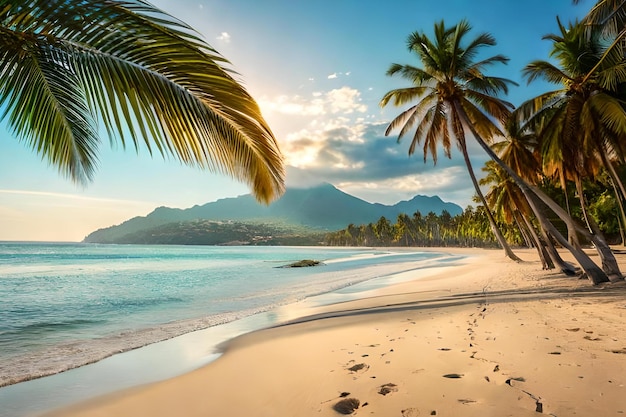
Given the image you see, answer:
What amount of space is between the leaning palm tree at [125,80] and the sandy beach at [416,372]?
239cm

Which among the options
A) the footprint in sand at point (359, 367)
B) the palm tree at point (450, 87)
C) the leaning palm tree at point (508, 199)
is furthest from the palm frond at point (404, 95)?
the footprint in sand at point (359, 367)

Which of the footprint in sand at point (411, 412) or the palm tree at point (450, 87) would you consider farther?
the palm tree at point (450, 87)

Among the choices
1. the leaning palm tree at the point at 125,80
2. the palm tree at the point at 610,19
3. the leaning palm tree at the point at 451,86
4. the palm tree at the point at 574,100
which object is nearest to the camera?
the leaning palm tree at the point at 125,80

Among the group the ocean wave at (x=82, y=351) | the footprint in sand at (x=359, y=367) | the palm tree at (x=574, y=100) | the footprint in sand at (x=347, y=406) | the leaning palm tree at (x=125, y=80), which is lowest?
the ocean wave at (x=82, y=351)

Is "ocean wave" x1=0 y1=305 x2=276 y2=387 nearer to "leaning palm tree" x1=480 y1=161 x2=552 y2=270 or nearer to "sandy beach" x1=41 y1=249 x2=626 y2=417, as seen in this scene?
"sandy beach" x1=41 y1=249 x2=626 y2=417

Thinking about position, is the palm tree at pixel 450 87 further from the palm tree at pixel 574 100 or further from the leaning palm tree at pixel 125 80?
the leaning palm tree at pixel 125 80

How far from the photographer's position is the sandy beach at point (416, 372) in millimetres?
3096

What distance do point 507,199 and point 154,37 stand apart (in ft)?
88.8

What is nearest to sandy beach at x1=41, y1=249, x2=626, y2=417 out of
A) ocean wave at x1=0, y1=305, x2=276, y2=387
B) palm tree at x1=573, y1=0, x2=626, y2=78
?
ocean wave at x1=0, y1=305, x2=276, y2=387

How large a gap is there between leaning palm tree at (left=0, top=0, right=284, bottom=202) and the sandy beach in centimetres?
239

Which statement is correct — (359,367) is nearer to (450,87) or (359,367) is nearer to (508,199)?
(450,87)

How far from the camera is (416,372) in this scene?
3893 mm

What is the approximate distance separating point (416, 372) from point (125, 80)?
154 inches

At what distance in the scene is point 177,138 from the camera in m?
2.84
